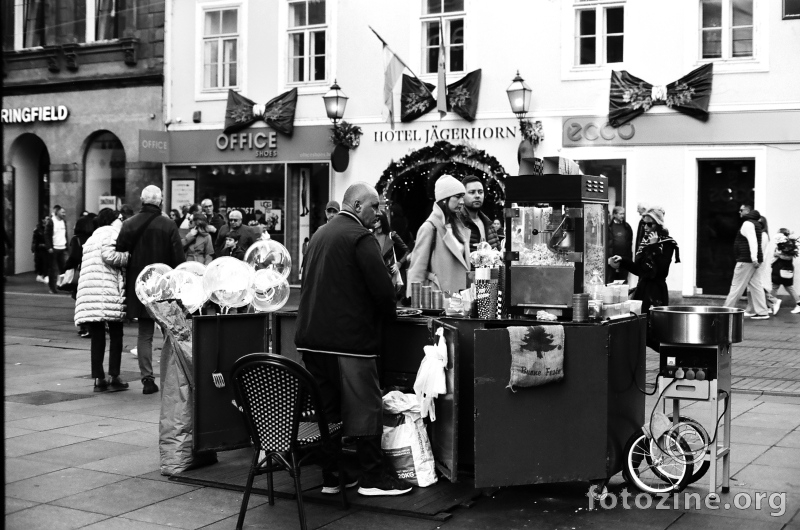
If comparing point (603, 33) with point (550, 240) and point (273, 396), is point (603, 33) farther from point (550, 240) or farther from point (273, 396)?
point (273, 396)

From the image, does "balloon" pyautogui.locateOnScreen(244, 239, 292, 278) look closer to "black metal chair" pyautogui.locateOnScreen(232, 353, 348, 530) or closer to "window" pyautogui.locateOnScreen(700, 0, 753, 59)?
"black metal chair" pyautogui.locateOnScreen(232, 353, 348, 530)

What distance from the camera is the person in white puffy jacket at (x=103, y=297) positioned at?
9383 mm

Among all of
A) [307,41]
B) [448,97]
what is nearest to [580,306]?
[448,97]

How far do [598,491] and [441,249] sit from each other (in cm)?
236

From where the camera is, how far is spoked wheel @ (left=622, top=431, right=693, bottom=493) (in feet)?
18.9

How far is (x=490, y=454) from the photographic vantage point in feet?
18.0

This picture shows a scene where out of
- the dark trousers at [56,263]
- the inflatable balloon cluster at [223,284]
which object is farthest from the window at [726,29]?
the dark trousers at [56,263]

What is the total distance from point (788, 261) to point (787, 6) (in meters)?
4.19

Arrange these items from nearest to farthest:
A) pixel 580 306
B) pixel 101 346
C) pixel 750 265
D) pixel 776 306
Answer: pixel 580 306
pixel 101 346
pixel 750 265
pixel 776 306

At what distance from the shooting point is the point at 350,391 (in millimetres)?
5754

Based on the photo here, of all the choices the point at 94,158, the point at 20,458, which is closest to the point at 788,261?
the point at 20,458

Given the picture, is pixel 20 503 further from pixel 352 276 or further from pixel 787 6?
pixel 787 6

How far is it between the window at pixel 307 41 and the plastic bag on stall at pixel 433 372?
15811 mm

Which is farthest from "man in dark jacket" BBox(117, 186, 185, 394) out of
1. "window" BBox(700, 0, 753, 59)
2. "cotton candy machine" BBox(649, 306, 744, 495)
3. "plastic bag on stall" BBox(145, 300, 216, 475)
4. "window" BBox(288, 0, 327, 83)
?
"window" BBox(288, 0, 327, 83)
